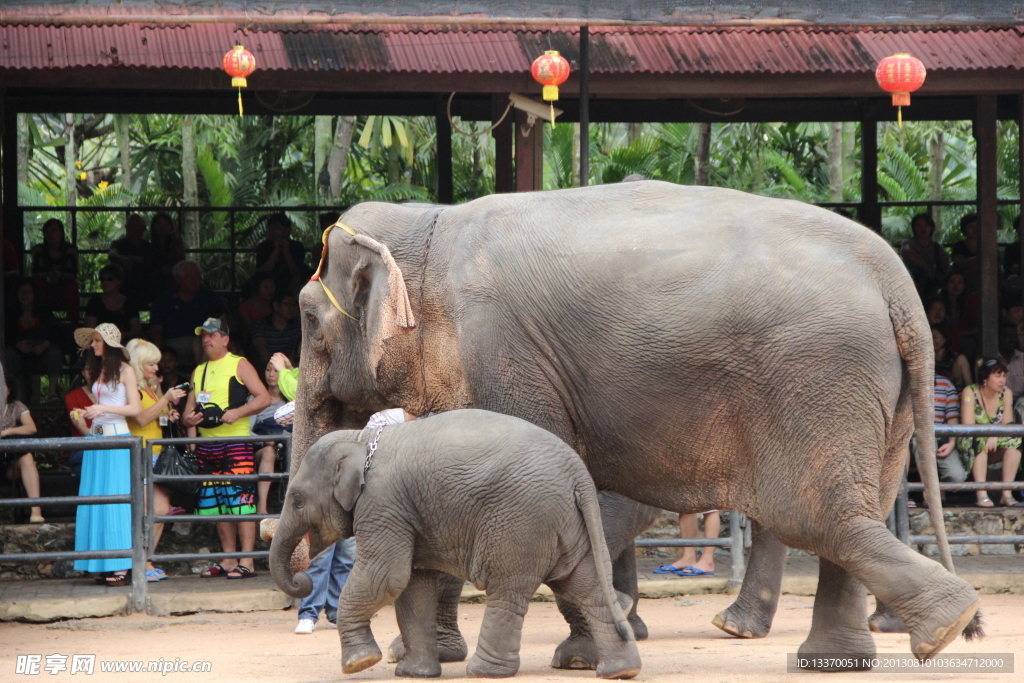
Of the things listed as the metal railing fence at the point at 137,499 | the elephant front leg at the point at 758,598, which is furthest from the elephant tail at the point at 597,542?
the metal railing fence at the point at 137,499

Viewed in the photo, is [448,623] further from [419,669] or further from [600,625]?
[600,625]

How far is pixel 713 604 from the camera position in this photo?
8344 millimetres

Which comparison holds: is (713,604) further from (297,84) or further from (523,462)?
(297,84)

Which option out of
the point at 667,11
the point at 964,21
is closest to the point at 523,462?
the point at 667,11

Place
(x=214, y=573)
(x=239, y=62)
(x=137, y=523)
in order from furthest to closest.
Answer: (x=214, y=573) → (x=137, y=523) → (x=239, y=62)

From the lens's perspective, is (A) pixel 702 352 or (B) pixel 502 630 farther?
(B) pixel 502 630

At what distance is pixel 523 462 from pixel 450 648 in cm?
124

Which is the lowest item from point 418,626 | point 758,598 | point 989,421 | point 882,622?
point 882,622

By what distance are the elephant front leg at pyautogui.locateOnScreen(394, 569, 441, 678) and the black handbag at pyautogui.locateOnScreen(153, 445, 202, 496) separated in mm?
3297

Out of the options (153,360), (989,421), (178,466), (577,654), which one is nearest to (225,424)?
(178,466)

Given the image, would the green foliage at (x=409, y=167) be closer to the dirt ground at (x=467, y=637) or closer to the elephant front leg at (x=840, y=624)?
the dirt ground at (x=467, y=637)

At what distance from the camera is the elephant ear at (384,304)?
545 cm

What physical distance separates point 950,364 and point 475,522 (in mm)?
6743

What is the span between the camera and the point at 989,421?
950 centimetres
